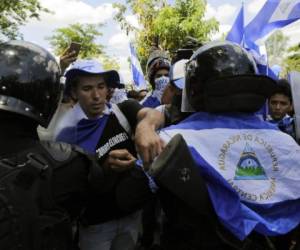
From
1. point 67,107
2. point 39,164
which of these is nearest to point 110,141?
point 67,107

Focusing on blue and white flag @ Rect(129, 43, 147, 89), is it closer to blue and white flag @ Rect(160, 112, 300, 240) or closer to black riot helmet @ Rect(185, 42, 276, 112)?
black riot helmet @ Rect(185, 42, 276, 112)

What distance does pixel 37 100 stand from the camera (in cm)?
206

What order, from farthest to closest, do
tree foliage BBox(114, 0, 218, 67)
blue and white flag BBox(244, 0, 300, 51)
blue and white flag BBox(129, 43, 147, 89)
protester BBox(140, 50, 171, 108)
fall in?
tree foliage BBox(114, 0, 218, 67), blue and white flag BBox(129, 43, 147, 89), blue and white flag BBox(244, 0, 300, 51), protester BBox(140, 50, 171, 108)

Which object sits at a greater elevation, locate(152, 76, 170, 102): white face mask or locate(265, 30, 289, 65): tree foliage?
locate(265, 30, 289, 65): tree foliage

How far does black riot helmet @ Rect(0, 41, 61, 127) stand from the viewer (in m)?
2.00

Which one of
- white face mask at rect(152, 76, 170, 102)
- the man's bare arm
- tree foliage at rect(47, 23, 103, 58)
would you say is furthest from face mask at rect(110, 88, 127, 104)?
tree foliage at rect(47, 23, 103, 58)

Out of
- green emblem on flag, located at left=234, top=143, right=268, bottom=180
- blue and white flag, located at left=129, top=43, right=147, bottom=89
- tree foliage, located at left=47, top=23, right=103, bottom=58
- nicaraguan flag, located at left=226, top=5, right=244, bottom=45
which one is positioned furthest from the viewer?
tree foliage, located at left=47, top=23, right=103, bottom=58

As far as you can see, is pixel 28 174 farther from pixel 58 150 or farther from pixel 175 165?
A: pixel 175 165

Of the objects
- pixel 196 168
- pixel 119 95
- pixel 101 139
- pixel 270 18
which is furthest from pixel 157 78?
pixel 196 168

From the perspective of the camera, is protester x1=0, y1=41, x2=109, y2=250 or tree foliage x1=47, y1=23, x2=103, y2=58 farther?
tree foliage x1=47, y1=23, x2=103, y2=58

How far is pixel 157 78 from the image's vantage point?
5.61 meters

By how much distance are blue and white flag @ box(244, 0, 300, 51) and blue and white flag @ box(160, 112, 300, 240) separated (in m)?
4.12

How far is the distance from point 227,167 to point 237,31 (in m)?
4.50

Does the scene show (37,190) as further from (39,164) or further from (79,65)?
(79,65)
